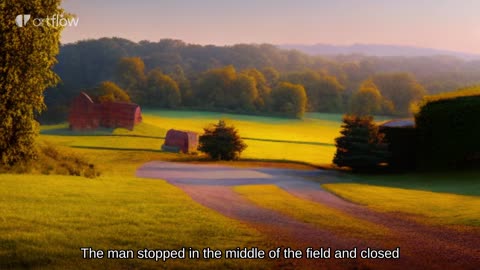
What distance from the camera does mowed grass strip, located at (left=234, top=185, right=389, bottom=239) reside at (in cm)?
1104

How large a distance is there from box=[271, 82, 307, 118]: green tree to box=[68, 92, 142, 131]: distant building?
3184 cm

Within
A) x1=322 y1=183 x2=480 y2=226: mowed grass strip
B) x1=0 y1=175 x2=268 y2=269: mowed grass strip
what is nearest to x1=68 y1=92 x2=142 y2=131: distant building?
x1=322 y1=183 x2=480 y2=226: mowed grass strip

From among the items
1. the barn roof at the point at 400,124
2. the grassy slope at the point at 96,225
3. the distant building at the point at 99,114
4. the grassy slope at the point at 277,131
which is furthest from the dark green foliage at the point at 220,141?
the grassy slope at the point at 96,225

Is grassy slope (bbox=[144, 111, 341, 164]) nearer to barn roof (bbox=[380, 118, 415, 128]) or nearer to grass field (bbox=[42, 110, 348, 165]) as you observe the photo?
grass field (bbox=[42, 110, 348, 165])

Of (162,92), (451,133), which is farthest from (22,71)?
(162,92)

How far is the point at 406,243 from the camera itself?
997 centimetres

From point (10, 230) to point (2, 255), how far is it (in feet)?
4.50

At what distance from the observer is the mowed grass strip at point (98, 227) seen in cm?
767

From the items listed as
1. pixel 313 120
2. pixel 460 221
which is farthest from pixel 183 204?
pixel 313 120

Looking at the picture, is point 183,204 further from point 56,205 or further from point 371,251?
point 371,251

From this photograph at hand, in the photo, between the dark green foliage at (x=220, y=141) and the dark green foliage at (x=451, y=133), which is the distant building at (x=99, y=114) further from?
the dark green foliage at (x=451, y=133)

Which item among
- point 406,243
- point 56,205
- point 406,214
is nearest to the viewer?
point 406,243

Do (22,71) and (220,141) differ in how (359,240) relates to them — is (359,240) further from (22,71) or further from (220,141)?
(220,141)

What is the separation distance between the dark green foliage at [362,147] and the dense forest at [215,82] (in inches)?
1221
